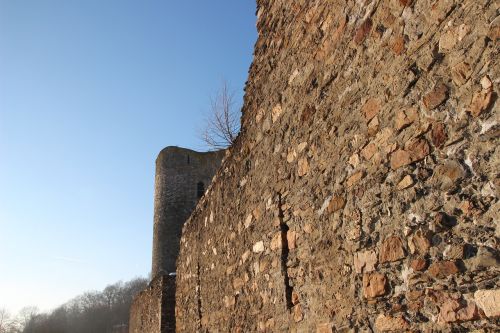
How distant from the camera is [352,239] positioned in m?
2.57

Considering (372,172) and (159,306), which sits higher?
(372,172)

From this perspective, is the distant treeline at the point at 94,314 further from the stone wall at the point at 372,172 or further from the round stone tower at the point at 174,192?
the stone wall at the point at 372,172

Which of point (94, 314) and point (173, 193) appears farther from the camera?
point (94, 314)

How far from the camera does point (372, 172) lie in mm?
2455

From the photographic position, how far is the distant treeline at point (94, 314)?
2326 inches

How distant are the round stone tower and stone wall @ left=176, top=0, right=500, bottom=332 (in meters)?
13.2

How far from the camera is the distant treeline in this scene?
59.1 metres

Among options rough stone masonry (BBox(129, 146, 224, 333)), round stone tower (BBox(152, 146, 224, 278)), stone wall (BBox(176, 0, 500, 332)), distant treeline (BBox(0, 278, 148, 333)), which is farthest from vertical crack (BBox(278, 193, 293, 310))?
distant treeline (BBox(0, 278, 148, 333))

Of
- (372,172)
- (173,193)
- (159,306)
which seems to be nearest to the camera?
(372,172)

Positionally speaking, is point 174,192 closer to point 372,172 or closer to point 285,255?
point 285,255

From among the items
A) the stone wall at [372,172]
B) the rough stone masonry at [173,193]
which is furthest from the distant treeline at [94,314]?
the stone wall at [372,172]

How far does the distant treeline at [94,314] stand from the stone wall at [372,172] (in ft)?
157

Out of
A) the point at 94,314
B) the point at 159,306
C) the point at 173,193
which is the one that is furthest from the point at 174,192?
the point at 94,314

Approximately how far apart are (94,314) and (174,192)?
55527 mm
